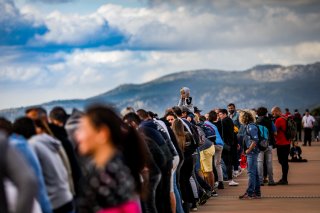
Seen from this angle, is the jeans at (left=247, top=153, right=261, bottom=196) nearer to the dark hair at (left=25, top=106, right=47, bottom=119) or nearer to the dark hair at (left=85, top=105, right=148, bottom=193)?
the dark hair at (left=25, top=106, right=47, bottom=119)

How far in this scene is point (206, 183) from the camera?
19812 millimetres

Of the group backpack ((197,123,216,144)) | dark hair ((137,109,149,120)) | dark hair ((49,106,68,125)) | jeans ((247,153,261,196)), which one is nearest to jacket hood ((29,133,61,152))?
dark hair ((49,106,68,125))

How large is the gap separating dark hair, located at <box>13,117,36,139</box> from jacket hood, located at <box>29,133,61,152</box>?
0.06 m

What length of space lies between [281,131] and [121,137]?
16.9m

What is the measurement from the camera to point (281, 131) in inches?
Answer: 913

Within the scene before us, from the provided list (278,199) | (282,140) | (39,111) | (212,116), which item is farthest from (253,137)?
(39,111)

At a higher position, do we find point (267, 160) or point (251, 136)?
point (251, 136)

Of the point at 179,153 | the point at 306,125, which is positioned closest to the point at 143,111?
the point at 179,153

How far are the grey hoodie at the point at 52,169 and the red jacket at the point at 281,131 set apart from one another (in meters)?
14.3

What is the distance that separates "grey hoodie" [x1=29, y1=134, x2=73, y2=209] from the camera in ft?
29.8

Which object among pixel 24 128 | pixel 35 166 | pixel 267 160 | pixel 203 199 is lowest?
pixel 203 199

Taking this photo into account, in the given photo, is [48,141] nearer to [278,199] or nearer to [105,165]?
[105,165]

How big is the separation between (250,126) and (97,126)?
45.0 ft

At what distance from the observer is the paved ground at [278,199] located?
59.0 ft
